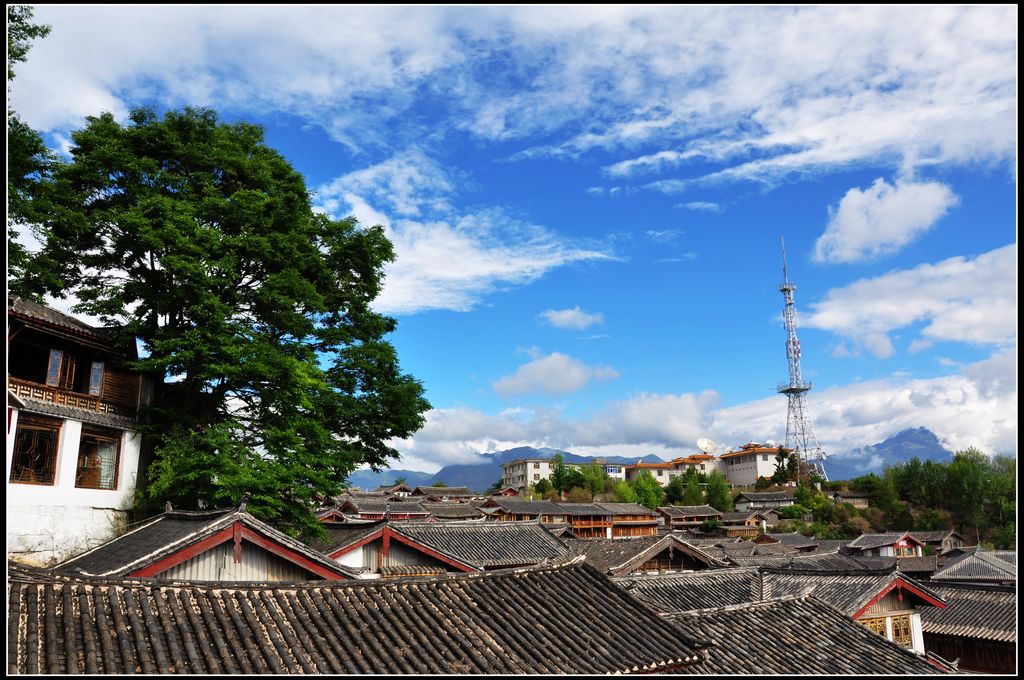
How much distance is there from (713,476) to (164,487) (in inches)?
3944

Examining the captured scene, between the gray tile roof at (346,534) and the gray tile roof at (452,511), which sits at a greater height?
the gray tile roof at (346,534)

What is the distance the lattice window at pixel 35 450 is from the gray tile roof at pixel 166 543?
13.1ft

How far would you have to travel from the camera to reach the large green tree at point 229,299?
70.7ft

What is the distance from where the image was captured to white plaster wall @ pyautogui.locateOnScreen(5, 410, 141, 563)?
1953 cm

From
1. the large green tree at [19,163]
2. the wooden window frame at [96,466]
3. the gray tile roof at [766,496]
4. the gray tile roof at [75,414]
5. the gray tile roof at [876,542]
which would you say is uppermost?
the large green tree at [19,163]

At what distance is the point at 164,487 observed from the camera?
2095 cm

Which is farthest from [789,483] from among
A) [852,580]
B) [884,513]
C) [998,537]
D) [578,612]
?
[578,612]

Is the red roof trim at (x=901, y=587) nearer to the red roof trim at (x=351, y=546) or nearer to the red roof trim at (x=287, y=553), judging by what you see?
the red roof trim at (x=351, y=546)

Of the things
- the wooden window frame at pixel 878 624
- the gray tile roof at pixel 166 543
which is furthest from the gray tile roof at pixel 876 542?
the gray tile roof at pixel 166 543

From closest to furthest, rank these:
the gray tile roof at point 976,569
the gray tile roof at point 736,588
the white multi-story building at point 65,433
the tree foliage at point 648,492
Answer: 1. the white multi-story building at point 65,433
2. the gray tile roof at point 736,588
3. the gray tile roof at point 976,569
4. the tree foliage at point 648,492

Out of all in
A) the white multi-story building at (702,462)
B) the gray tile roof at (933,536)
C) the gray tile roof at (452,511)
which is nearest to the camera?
the gray tile roof at (933,536)

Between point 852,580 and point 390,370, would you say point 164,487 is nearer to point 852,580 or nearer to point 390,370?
point 390,370

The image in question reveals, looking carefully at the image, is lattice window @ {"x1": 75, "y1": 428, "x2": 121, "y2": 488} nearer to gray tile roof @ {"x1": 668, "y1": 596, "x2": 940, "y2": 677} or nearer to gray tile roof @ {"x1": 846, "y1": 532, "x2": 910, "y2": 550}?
gray tile roof @ {"x1": 668, "y1": 596, "x2": 940, "y2": 677}

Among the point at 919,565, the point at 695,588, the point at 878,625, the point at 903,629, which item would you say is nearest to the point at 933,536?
the point at 919,565
